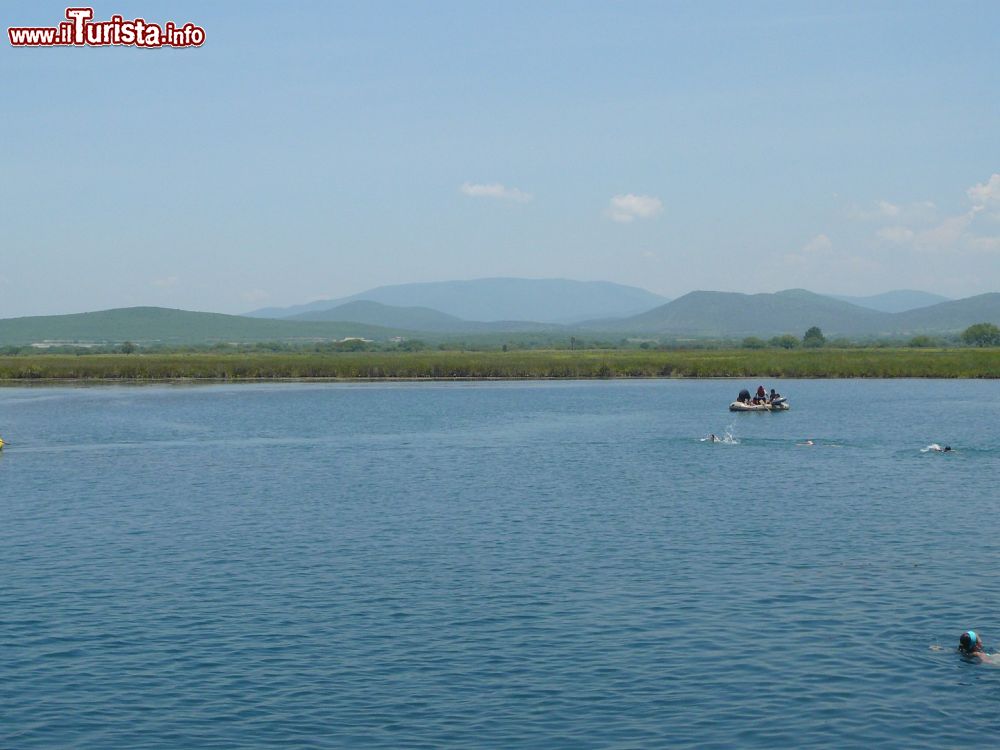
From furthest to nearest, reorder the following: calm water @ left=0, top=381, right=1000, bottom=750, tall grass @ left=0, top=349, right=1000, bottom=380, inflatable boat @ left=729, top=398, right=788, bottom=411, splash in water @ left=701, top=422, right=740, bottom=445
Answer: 1. tall grass @ left=0, top=349, right=1000, bottom=380
2. inflatable boat @ left=729, top=398, right=788, bottom=411
3. splash in water @ left=701, top=422, right=740, bottom=445
4. calm water @ left=0, top=381, right=1000, bottom=750

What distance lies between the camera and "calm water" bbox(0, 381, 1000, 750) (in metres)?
21.1

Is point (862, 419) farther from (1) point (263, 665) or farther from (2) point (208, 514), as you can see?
(1) point (263, 665)

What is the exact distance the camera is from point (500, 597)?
29062 millimetres

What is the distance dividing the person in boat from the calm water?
1.32ft

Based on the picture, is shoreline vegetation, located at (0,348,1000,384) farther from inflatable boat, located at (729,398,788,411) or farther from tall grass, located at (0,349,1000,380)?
inflatable boat, located at (729,398,788,411)

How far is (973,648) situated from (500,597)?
10701 mm

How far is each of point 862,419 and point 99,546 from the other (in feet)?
186

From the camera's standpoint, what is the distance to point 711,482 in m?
49.5

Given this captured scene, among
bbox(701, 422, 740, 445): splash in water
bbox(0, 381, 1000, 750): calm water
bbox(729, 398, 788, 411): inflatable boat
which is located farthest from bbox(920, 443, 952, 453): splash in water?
bbox(729, 398, 788, 411): inflatable boat

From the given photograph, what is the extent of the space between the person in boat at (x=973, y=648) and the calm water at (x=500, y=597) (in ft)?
1.32

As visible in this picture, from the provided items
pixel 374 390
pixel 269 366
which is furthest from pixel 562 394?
pixel 269 366

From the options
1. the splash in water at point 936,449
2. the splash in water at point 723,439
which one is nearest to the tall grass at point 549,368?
the splash in water at point 723,439

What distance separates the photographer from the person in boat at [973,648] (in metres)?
23.7

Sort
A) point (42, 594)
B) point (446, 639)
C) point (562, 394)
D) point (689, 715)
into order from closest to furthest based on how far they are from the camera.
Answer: point (689, 715) < point (446, 639) < point (42, 594) < point (562, 394)
